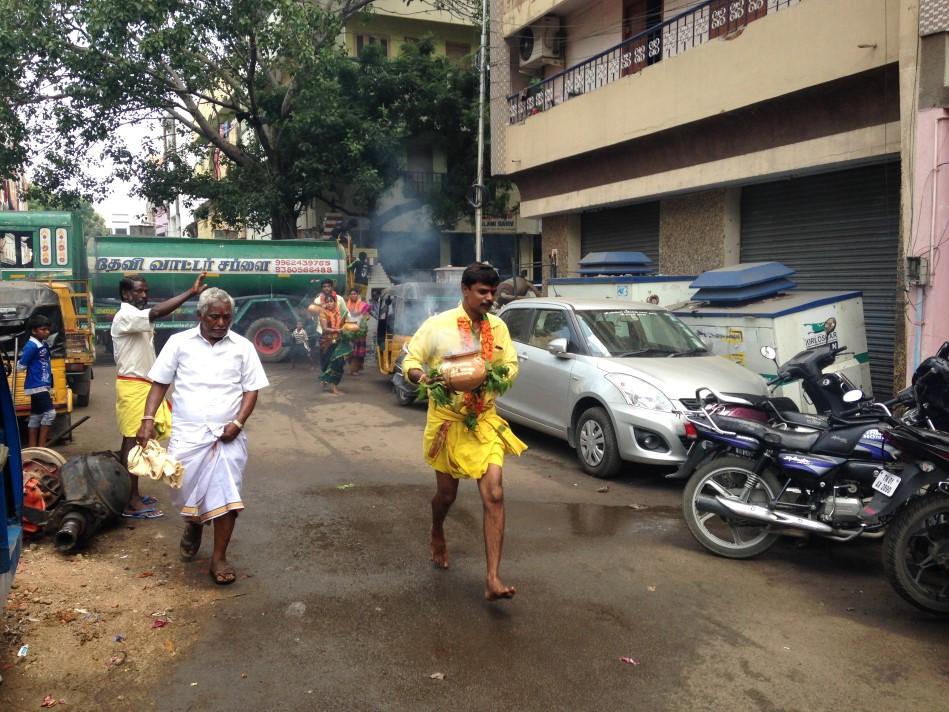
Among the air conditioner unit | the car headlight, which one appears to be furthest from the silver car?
the air conditioner unit

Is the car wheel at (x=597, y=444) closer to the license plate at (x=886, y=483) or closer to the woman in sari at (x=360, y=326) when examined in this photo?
the license plate at (x=886, y=483)

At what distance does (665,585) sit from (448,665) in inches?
64.7

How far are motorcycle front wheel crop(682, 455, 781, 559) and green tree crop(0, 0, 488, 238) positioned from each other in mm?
15942

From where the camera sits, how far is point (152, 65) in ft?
62.0

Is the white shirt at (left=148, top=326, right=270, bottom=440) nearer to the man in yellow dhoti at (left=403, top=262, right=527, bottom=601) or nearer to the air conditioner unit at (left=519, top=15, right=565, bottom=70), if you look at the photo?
the man in yellow dhoti at (left=403, top=262, right=527, bottom=601)

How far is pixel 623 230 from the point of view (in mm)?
16031

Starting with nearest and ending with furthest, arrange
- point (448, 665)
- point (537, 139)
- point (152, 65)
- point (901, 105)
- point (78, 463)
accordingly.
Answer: point (448, 665), point (78, 463), point (901, 105), point (537, 139), point (152, 65)

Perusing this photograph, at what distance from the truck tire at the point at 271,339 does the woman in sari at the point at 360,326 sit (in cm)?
242

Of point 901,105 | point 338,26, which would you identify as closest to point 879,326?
point 901,105

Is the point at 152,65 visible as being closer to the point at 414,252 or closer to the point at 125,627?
the point at 414,252

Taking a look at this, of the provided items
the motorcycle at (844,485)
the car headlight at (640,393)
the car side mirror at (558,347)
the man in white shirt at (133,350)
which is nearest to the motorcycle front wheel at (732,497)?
the motorcycle at (844,485)

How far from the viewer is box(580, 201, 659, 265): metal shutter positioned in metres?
15.0

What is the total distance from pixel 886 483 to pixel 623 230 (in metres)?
11.9

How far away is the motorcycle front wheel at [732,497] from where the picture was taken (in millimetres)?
5098
